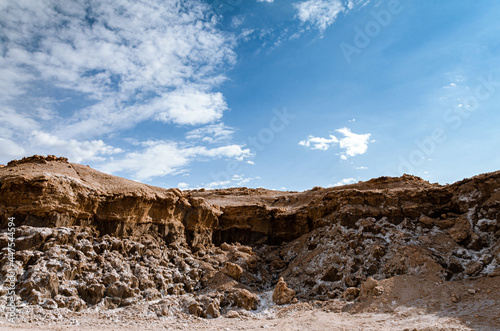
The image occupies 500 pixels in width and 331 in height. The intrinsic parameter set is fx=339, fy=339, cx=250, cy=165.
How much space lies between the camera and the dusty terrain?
15.7m

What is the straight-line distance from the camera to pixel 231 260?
940 inches

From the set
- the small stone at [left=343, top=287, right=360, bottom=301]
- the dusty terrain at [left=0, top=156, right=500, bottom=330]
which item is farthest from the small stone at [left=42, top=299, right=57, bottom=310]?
the small stone at [left=343, top=287, right=360, bottom=301]

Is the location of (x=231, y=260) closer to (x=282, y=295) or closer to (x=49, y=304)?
(x=282, y=295)

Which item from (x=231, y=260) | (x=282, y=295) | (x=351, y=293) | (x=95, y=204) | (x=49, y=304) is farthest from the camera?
A: (x=231, y=260)

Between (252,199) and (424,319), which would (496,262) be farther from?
(252,199)

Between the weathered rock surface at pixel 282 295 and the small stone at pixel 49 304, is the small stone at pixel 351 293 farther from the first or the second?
the small stone at pixel 49 304

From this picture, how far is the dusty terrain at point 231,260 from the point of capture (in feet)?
51.6

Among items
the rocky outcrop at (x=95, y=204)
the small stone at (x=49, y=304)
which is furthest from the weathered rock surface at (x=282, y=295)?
the small stone at (x=49, y=304)

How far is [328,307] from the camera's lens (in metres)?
17.6

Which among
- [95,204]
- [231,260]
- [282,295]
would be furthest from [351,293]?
[95,204]

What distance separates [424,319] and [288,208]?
16725mm

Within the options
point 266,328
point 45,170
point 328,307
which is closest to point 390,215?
point 328,307

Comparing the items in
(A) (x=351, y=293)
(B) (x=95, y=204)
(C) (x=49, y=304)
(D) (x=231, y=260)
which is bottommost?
(C) (x=49, y=304)

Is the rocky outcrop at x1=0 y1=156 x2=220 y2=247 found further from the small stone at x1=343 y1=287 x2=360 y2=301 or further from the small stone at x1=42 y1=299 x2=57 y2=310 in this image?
the small stone at x1=343 y1=287 x2=360 y2=301
